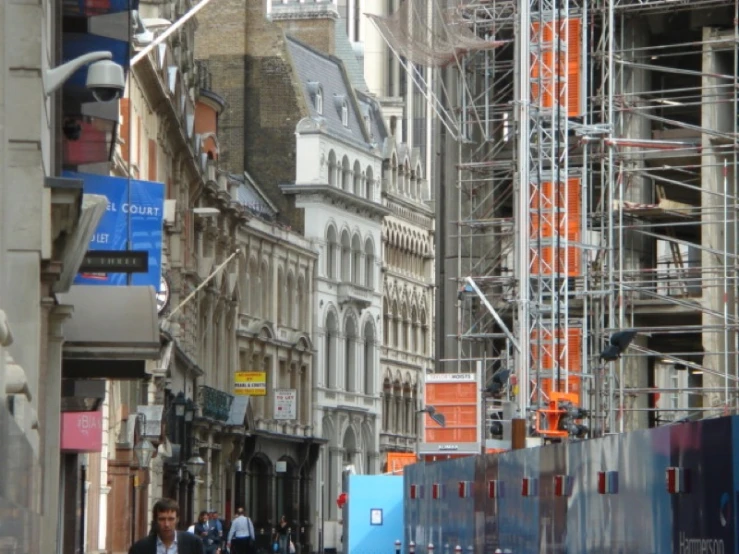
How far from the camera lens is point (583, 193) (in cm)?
4431

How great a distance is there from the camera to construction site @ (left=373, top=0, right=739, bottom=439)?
41719mm

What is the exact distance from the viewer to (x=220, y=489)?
75.9 metres

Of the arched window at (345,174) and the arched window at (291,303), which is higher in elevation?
the arched window at (345,174)

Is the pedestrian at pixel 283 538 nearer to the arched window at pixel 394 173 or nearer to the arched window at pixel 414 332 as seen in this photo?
the arched window at pixel 414 332

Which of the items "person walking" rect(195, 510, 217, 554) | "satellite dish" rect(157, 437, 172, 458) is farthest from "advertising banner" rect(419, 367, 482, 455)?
"satellite dish" rect(157, 437, 172, 458)

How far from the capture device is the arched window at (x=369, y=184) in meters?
99.8

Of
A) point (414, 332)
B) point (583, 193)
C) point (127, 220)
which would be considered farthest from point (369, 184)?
point (127, 220)

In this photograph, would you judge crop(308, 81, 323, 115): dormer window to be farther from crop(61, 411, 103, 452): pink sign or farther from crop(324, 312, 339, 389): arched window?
crop(61, 411, 103, 452): pink sign

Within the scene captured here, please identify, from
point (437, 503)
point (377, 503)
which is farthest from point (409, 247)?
point (437, 503)

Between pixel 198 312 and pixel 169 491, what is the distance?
8.31 m

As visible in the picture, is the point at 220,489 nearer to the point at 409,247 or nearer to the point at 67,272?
the point at 409,247

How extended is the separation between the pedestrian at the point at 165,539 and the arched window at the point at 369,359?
85269 mm

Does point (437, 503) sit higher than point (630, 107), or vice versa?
point (630, 107)

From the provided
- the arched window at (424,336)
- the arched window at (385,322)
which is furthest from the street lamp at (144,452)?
the arched window at (424,336)
